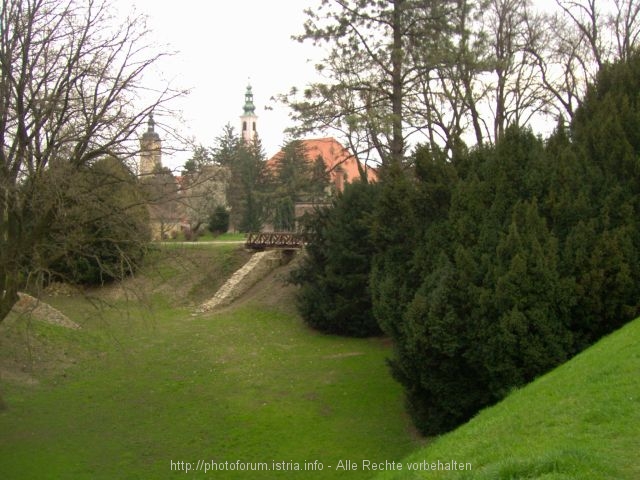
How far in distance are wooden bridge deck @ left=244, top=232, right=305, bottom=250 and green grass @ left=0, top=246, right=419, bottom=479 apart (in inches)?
384

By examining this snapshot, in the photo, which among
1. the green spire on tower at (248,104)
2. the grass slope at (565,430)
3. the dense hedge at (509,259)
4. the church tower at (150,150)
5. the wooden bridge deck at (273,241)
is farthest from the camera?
the green spire on tower at (248,104)

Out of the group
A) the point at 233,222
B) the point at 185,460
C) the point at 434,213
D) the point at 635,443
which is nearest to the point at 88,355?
the point at 185,460

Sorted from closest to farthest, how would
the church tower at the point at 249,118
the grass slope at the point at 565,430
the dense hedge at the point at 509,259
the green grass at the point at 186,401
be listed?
the grass slope at the point at 565,430, the dense hedge at the point at 509,259, the green grass at the point at 186,401, the church tower at the point at 249,118

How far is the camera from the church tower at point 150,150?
444 inches

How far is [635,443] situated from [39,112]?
382 inches

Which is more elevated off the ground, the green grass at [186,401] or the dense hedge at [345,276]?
the dense hedge at [345,276]

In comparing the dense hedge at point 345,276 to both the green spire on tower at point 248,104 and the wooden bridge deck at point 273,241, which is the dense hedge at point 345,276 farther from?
the green spire on tower at point 248,104

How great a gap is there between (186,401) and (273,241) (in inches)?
728

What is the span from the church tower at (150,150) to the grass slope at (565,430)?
7304 mm

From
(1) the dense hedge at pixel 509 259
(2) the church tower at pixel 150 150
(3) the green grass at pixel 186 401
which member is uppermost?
(2) the church tower at pixel 150 150

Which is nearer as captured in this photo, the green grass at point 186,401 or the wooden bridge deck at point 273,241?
the green grass at point 186,401

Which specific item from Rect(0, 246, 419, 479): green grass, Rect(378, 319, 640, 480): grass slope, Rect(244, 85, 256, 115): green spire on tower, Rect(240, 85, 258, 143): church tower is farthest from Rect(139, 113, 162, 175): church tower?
Rect(240, 85, 258, 143): church tower

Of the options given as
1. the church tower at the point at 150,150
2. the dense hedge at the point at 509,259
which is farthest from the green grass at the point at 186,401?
the dense hedge at the point at 509,259

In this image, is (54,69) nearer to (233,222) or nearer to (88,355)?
(88,355)
